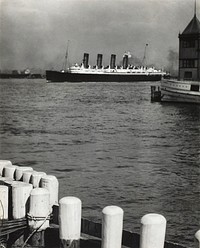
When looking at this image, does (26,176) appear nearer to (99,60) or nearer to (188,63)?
(188,63)

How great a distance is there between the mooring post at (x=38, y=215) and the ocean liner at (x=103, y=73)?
105962mm

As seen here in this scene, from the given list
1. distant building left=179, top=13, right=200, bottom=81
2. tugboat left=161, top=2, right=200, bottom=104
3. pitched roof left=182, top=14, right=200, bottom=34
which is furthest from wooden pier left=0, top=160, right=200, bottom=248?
pitched roof left=182, top=14, right=200, bottom=34

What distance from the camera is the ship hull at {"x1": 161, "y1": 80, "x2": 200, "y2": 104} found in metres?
41.3

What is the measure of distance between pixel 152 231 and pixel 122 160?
1199cm

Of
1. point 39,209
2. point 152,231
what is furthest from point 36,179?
point 152,231

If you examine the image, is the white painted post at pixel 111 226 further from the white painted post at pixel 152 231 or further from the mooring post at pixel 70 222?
the mooring post at pixel 70 222

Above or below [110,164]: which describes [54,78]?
above

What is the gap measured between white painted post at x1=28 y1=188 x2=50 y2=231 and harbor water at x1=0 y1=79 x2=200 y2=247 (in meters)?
3.91

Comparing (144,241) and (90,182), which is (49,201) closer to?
(144,241)

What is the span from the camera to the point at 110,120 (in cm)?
3056

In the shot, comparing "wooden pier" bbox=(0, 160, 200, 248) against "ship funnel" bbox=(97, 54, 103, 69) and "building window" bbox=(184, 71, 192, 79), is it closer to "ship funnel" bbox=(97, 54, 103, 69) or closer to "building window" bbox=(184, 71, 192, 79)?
"building window" bbox=(184, 71, 192, 79)

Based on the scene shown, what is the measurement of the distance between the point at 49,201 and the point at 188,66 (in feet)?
138

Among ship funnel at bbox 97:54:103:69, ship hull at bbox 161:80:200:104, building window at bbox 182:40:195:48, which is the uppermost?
ship funnel at bbox 97:54:103:69

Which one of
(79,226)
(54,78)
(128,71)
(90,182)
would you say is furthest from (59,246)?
(128,71)
